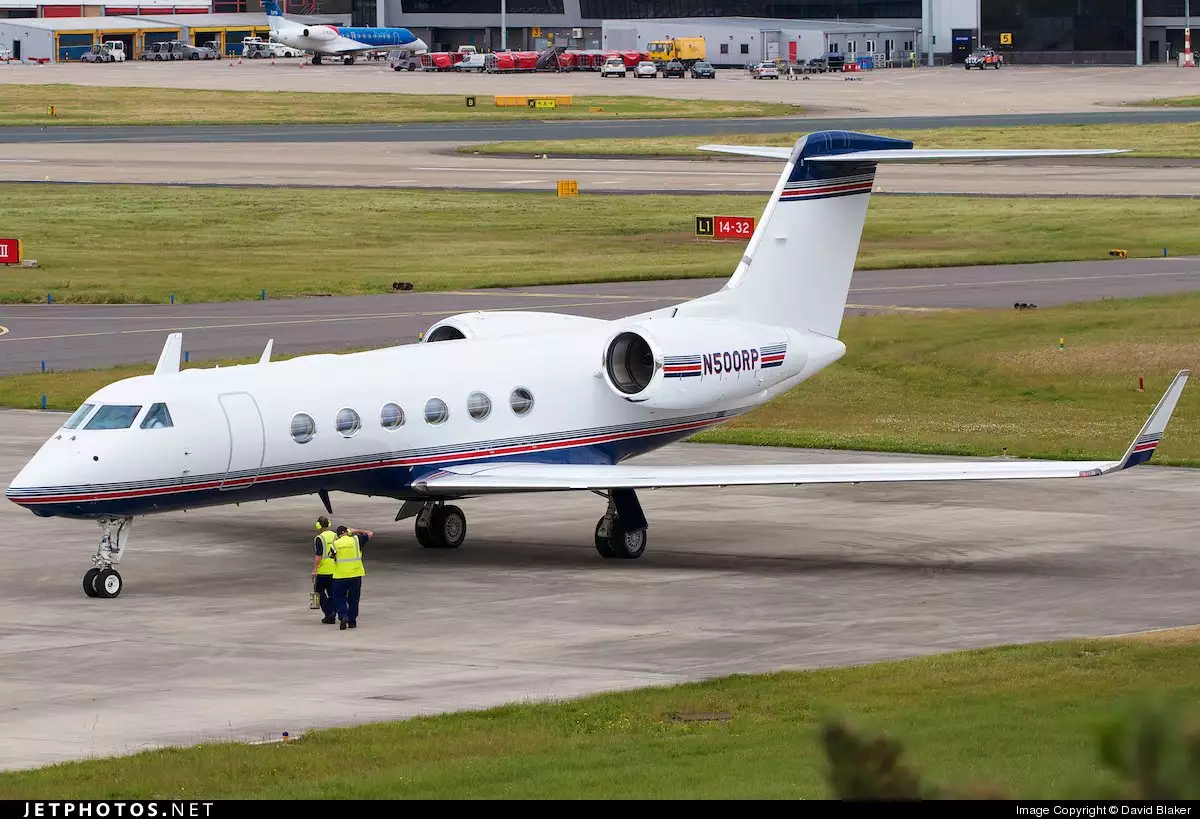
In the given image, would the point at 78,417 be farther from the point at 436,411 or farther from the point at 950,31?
the point at 950,31

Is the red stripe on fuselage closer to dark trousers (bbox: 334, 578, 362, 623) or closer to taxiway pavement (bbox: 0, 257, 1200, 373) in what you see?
dark trousers (bbox: 334, 578, 362, 623)

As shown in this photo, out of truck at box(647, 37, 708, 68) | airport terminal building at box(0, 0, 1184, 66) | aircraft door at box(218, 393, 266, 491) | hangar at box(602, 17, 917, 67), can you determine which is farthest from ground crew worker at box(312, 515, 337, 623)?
airport terminal building at box(0, 0, 1184, 66)

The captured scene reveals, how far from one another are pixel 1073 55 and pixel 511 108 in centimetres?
6929

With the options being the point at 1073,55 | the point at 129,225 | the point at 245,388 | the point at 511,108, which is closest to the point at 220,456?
the point at 245,388

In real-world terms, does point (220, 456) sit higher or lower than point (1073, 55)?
lower

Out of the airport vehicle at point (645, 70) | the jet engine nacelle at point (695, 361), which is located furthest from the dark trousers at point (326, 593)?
the airport vehicle at point (645, 70)

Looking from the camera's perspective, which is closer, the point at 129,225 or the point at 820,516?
the point at 820,516

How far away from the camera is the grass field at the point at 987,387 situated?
36719mm

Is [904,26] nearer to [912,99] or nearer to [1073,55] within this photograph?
[1073,55]

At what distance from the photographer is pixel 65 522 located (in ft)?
98.6

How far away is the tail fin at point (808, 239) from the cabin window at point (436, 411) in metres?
4.57

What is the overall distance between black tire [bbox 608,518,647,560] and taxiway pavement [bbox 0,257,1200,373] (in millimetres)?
21637

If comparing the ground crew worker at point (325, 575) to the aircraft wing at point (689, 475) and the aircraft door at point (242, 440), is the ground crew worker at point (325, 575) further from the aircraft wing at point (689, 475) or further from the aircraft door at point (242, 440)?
the aircraft wing at point (689, 475)

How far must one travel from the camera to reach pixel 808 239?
98.8 ft
